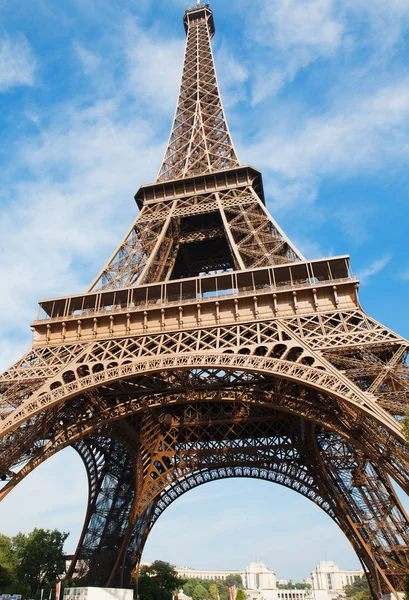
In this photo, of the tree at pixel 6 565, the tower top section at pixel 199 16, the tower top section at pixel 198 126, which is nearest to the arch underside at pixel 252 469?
the tree at pixel 6 565

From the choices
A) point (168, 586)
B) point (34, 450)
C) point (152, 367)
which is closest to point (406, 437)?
point (152, 367)

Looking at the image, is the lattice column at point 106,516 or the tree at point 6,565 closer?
the lattice column at point 106,516

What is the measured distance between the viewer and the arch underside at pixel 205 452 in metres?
19.6

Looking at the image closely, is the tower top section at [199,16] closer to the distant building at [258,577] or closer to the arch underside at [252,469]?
the arch underside at [252,469]

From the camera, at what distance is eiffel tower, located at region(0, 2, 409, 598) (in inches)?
665

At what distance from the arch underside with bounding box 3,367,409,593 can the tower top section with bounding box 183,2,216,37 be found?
3981cm

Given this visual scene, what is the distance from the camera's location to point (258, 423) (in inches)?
1108

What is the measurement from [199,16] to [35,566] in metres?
50.3

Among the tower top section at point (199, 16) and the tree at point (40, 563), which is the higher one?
the tower top section at point (199, 16)

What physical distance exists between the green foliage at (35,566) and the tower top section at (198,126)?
26.1m

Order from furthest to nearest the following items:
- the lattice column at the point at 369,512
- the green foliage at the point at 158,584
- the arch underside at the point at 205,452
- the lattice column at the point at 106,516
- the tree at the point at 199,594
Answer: the tree at the point at 199,594 → the green foliage at the point at 158,584 → the lattice column at the point at 106,516 → the lattice column at the point at 369,512 → the arch underside at the point at 205,452

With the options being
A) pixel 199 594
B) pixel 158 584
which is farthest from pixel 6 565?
pixel 199 594

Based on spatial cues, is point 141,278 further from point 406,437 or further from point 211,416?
point 406,437

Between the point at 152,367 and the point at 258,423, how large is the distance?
12.3m
